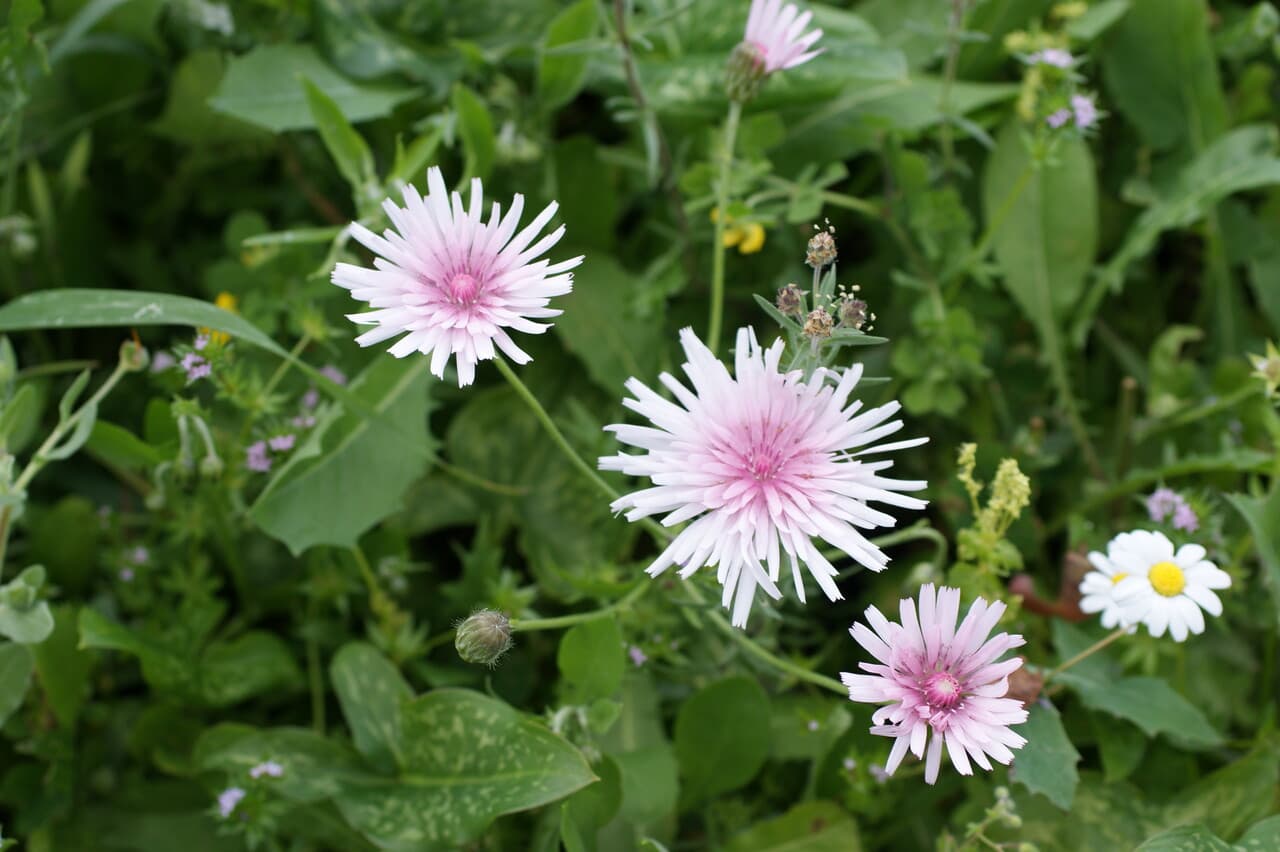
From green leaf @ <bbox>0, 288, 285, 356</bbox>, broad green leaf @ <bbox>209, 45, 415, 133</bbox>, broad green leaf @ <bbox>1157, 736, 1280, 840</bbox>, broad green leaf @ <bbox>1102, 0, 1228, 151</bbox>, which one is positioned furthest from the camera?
broad green leaf @ <bbox>1102, 0, 1228, 151</bbox>

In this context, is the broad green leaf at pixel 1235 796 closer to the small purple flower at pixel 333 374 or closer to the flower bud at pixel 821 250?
the flower bud at pixel 821 250

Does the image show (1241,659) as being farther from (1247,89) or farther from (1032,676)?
(1247,89)

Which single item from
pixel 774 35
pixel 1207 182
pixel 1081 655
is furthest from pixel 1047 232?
pixel 1081 655

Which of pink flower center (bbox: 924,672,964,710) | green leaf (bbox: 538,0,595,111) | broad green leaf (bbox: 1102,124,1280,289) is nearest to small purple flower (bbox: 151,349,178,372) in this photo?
green leaf (bbox: 538,0,595,111)

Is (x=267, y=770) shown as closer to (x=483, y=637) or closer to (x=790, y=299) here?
(x=483, y=637)

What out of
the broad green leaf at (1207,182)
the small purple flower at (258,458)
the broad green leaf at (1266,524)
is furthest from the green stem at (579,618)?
the broad green leaf at (1207,182)

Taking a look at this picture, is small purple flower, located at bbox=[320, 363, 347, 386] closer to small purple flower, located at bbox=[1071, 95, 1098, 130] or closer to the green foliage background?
the green foliage background
